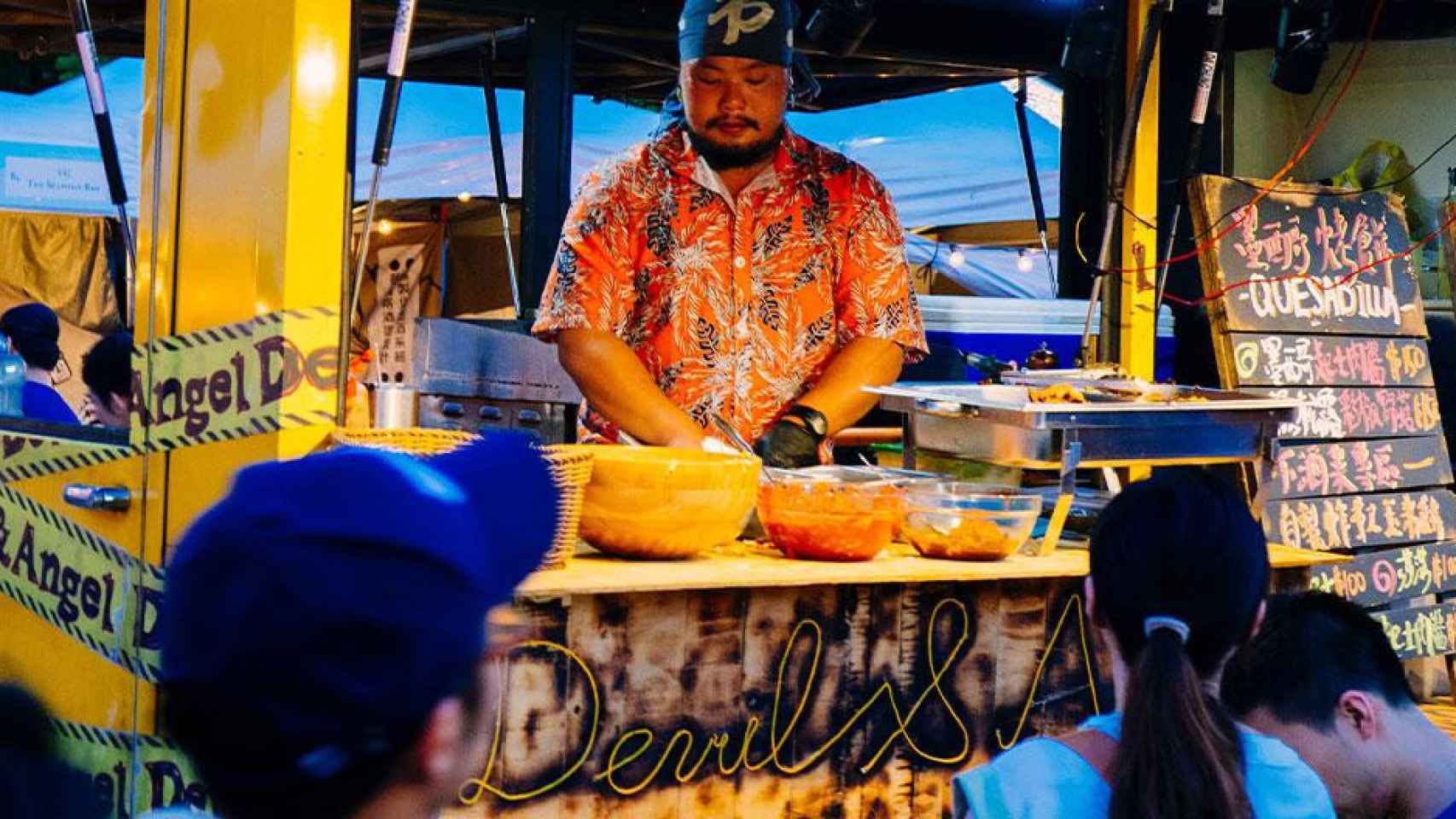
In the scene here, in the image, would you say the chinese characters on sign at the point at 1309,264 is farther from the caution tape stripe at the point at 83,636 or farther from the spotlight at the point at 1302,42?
the caution tape stripe at the point at 83,636

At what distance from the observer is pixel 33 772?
985 millimetres

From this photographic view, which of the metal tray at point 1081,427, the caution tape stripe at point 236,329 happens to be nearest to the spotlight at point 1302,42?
the metal tray at point 1081,427

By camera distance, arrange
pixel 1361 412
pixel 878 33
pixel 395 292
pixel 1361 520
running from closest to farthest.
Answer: pixel 1361 520 → pixel 1361 412 → pixel 878 33 → pixel 395 292

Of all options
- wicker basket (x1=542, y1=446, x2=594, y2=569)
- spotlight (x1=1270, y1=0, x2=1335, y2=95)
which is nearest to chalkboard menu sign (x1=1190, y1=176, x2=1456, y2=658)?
spotlight (x1=1270, y1=0, x2=1335, y2=95)

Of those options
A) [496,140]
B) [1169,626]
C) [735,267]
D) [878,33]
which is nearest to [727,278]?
[735,267]

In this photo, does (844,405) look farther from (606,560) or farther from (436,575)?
(436,575)

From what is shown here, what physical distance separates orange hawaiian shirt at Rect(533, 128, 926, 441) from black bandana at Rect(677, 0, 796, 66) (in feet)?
1.09

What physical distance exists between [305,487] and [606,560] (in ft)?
7.90

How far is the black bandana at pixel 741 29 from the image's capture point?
4379 mm

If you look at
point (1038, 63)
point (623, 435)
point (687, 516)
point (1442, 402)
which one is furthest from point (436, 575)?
point (1442, 402)

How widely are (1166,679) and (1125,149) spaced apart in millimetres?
3699

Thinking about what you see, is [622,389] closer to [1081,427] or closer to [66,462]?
[1081,427]

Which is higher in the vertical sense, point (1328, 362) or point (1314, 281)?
point (1314, 281)

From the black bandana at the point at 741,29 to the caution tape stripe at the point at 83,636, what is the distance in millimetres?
2108
